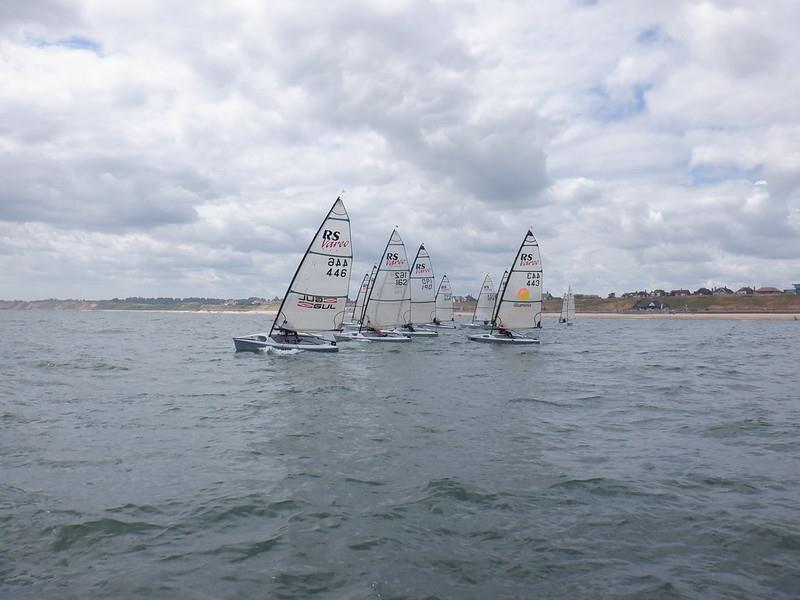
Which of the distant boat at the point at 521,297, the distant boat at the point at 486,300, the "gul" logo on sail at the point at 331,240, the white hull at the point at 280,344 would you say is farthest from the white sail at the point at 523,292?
the distant boat at the point at 486,300

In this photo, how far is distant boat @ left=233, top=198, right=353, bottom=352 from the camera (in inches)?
1361

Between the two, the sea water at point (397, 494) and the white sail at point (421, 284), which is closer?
the sea water at point (397, 494)

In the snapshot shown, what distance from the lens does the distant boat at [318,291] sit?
34.6 metres

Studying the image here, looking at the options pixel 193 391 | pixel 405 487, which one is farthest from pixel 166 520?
pixel 193 391

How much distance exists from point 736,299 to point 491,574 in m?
190

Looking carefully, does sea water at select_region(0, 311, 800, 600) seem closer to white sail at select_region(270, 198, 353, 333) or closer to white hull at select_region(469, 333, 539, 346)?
white sail at select_region(270, 198, 353, 333)

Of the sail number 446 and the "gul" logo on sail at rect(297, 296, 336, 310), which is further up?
the sail number 446

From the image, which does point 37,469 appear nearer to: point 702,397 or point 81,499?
point 81,499

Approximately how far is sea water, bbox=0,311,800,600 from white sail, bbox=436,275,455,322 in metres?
61.6

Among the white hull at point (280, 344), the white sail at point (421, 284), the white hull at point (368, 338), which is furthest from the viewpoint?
the white sail at point (421, 284)

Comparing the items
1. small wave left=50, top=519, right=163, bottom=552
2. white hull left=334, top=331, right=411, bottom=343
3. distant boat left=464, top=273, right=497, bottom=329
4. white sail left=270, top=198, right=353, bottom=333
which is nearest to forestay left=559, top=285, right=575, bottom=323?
distant boat left=464, top=273, right=497, bottom=329

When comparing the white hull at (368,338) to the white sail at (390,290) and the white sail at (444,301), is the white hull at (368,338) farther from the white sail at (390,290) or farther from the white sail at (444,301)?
the white sail at (444,301)

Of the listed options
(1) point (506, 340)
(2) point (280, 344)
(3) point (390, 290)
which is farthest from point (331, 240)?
(1) point (506, 340)

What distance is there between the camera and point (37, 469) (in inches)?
437
